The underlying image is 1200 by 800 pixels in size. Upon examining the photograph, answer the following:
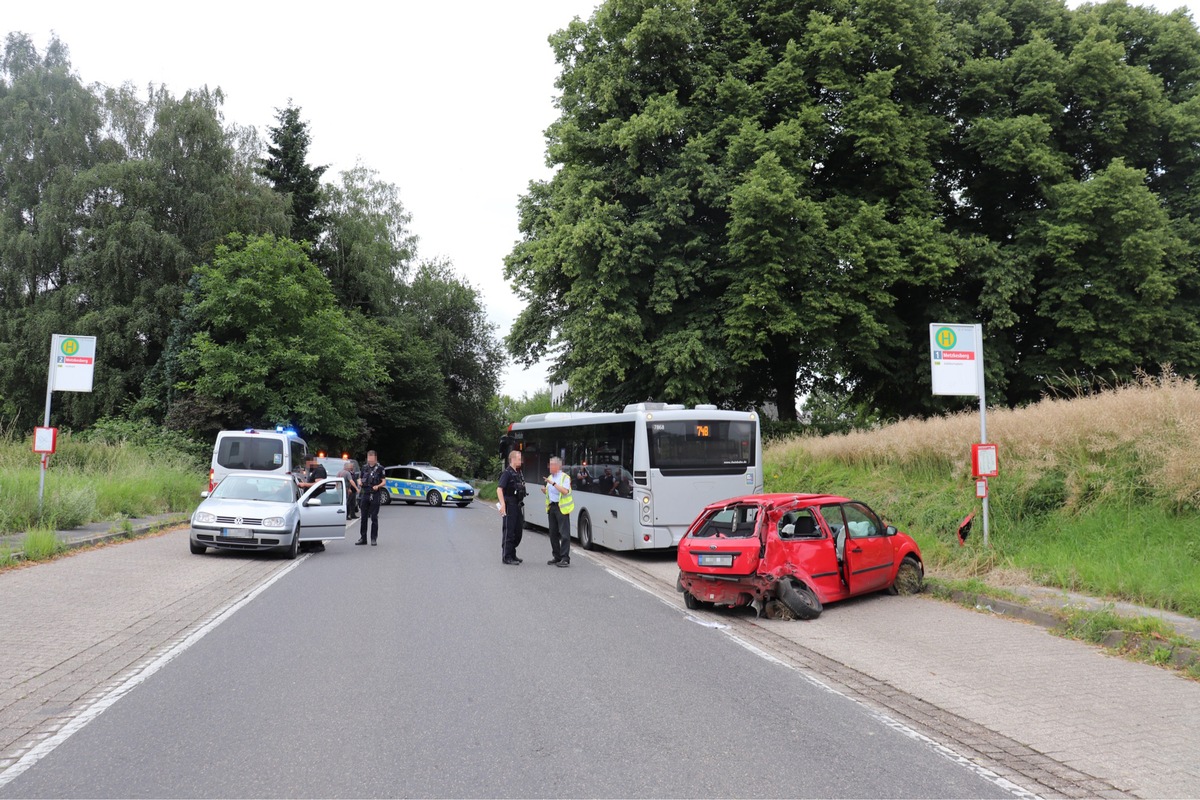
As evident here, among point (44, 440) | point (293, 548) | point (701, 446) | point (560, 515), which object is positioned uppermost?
point (701, 446)

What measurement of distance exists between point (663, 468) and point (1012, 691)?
30.7 ft

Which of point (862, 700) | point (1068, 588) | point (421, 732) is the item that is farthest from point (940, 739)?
point (1068, 588)

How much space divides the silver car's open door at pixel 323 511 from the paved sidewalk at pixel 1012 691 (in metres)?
9.19

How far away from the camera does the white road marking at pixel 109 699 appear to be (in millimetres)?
4691

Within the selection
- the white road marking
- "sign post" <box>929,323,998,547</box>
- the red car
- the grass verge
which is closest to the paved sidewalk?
the red car

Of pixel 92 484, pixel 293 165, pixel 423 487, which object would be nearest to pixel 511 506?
pixel 92 484

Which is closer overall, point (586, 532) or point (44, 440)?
point (44, 440)

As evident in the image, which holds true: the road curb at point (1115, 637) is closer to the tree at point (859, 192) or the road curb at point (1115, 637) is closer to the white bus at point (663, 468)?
the white bus at point (663, 468)

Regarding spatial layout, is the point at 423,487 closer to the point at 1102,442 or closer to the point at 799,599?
the point at 1102,442

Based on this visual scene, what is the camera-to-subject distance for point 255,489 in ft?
52.0

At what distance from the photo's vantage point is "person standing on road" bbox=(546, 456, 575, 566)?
1456 centimetres

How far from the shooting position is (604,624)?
30.2 feet

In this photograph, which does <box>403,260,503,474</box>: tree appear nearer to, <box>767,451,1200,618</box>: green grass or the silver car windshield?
the silver car windshield

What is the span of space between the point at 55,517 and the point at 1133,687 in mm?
17225
